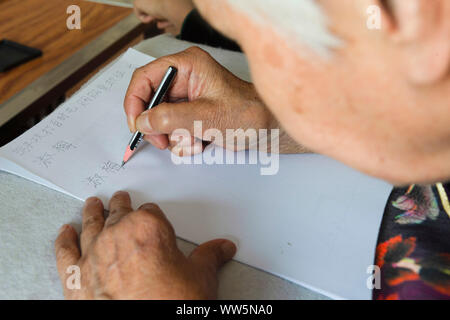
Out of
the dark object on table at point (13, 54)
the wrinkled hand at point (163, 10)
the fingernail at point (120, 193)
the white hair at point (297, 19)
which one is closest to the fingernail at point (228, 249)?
the fingernail at point (120, 193)

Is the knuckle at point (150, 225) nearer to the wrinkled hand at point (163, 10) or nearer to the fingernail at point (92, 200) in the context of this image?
the fingernail at point (92, 200)

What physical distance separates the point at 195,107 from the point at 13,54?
47cm

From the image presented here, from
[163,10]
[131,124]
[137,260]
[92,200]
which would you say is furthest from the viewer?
[163,10]

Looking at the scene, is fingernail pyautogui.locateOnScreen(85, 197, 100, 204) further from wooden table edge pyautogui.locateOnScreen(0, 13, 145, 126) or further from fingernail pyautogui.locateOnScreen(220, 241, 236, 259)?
wooden table edge pyautogui.locateOnScreen(0, 13, 145, 126)

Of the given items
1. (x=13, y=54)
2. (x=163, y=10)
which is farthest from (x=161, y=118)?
(x=163, y=10)

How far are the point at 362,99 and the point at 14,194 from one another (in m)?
0.48

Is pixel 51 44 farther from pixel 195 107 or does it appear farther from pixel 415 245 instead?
pixel 415 245

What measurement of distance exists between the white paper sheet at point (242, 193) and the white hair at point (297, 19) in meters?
0.27

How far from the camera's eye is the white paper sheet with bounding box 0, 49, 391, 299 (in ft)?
1.57

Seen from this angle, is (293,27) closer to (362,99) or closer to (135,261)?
(362,99)

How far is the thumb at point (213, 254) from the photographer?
448mm

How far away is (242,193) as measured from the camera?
563 millimetres
